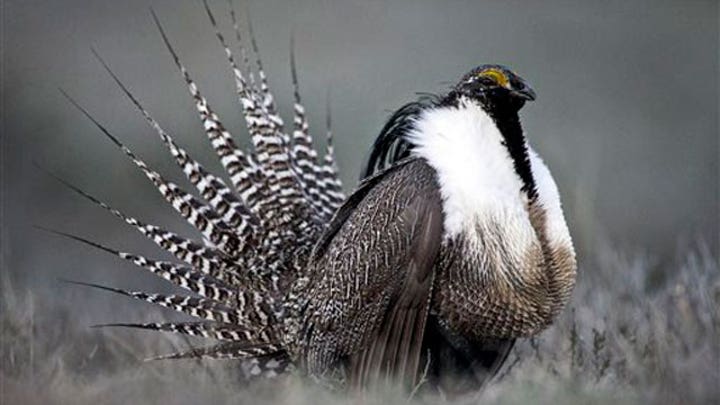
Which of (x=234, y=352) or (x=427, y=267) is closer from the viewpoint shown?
(x=427, y=267)

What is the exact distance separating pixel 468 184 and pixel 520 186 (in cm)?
18

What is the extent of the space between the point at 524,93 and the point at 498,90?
0.07m

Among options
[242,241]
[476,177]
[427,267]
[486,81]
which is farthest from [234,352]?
[486,81]

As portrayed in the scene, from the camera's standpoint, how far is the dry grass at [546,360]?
12.5 ft

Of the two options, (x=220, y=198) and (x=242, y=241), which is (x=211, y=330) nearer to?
(x=242, y=241)

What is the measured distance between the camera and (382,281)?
4.18m

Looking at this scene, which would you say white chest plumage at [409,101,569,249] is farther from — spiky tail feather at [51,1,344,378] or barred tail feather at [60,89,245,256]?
barred tail feather at [60,89,245,256]

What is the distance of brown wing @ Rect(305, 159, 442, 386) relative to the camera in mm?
4109

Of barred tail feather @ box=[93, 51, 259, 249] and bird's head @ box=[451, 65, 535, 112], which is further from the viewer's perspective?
Answer: barred tail feather @ box=[93, 51, 259, 249]

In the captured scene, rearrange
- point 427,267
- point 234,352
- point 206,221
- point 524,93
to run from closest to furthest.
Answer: point 427,267 → point 524,93 → point 234,352 → point 206,221

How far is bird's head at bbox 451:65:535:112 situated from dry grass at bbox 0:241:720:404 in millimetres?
663

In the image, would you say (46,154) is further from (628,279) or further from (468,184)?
(468,184)

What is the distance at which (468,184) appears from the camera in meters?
4.14

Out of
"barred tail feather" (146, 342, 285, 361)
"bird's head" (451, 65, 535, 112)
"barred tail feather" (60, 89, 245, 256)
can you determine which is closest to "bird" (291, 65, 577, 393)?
"bird's head" (451, 65, 535, 112)
